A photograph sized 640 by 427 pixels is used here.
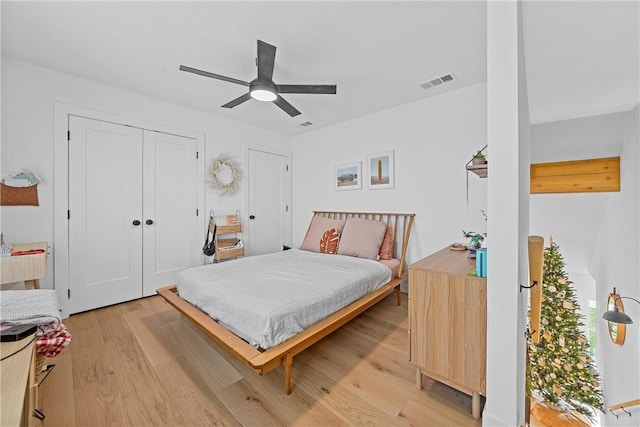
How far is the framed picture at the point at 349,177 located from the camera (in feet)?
13.0

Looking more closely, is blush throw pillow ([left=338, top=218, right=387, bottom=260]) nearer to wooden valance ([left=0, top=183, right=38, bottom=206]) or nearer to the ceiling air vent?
the ceiling air vent

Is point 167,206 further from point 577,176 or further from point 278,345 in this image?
point 577,176

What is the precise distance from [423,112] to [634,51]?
1.74 metres

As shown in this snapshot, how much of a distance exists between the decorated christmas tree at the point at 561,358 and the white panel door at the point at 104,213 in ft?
17.3

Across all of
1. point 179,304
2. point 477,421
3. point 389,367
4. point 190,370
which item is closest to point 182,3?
point 179,304

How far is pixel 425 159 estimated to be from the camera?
3281 mm

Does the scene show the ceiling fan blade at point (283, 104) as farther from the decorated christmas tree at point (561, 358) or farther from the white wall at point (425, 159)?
the decorated christmas tree at point (561, 358)

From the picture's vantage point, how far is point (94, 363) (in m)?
1.93

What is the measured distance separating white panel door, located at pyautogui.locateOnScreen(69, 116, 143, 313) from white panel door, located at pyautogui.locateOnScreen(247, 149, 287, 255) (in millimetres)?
1615

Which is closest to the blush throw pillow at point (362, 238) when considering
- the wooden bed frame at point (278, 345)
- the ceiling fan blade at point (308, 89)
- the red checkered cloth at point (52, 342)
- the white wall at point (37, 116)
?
the wooden bed frame at point (278, 345)

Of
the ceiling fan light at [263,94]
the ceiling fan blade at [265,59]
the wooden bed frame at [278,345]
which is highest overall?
the ceiling fan blade at [265,59]

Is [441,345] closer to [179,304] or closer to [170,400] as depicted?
[170,400]

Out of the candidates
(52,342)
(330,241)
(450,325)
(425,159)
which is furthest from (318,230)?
(52,342)

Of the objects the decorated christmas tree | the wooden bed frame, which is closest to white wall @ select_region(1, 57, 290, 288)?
the wooden bed frame
